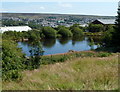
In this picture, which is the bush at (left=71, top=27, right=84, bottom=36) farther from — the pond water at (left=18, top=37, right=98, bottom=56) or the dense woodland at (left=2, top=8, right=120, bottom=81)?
the pond water at (left=18, top=37, right=98, bottom=56)

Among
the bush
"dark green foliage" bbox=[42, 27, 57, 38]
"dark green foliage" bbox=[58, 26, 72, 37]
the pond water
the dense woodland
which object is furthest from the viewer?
the bush

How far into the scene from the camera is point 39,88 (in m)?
3.00

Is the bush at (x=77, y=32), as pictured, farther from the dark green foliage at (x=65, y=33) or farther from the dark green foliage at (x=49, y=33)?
the dark green foliage at (x=49, y=33)

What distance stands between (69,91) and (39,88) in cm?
47

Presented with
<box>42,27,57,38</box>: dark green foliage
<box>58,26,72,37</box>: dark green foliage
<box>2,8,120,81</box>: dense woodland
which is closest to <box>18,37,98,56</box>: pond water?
<box>2,8,120,81</box>: dense woodland

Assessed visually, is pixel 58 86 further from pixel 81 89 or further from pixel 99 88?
pixel 99 88

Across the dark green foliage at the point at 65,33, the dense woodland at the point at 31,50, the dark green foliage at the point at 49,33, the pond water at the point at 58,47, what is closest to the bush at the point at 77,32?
the dense woodland at the point at 31,50

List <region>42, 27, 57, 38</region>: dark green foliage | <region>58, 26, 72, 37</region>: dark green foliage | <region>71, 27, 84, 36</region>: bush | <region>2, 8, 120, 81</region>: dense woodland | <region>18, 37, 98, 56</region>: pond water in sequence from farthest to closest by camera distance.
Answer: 1. <region>71, 27, 84, 36</region>: bush
2. <region>58, 26, 72, 37</region>: dark green foliage
3. <region>42, 27, 57, 38</region>: dark green foliage
4. <region>18, 37, 98, 56</region>: pond water
5. <region>2, 8, 120, 81</region>: dense woodland

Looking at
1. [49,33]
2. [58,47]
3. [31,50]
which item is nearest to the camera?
[31,50]

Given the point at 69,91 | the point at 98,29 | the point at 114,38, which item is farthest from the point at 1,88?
the point at 98,29

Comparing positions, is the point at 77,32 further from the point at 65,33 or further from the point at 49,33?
the point at 49,33

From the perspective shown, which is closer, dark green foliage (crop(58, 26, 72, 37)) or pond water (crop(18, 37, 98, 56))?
pond water (crop(18, 37, 98, 56))

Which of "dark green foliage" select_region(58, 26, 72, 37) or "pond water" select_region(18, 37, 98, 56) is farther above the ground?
"dark green foliage" select_region(58, 26, 72, 37)

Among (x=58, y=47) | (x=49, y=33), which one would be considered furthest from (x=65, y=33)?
(x=58, y=47)
